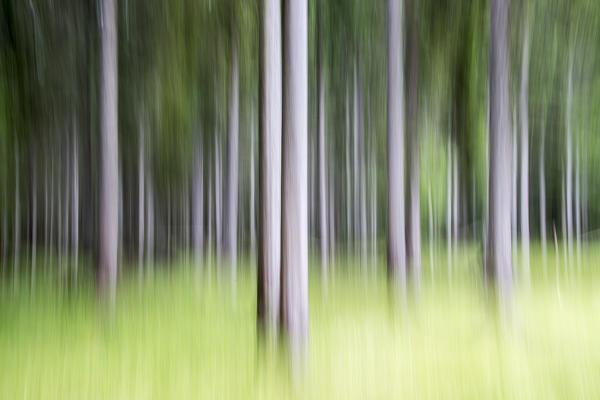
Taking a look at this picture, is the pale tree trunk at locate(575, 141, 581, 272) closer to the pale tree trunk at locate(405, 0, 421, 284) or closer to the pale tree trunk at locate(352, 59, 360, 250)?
the pale tree trunk at locate(405, 0, 421, 284)

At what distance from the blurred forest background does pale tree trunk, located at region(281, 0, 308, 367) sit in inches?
0.4

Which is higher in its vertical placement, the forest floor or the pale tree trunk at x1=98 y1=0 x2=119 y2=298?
the pale tree trunk at x1=98 y1=0 x2=119 y2=298

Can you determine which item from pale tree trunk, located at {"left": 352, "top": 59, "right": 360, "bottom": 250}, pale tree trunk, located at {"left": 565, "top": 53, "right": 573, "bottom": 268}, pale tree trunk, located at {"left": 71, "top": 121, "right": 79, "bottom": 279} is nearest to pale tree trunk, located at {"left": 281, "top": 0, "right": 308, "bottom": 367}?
pale tree trunk, located at {"left": 565, "top": 53, "right": 573, "bottom": 268}

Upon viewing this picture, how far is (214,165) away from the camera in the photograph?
26.2ft

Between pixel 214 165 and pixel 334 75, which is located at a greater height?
pixel 334 75

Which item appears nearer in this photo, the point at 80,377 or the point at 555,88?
the point at 80,377

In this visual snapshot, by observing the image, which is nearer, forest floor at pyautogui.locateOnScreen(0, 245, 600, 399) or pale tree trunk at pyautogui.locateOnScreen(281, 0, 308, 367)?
forest floor at pyautogui.locateOnScreen(0, 245, 600, 399)

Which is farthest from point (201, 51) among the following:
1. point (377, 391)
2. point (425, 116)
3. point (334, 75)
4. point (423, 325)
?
point (377, 391)

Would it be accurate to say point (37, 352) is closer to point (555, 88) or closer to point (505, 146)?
point (505, 146)

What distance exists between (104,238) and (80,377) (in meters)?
1.72

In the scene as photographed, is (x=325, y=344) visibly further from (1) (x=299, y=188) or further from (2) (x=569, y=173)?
(2) (x=569, y=173)

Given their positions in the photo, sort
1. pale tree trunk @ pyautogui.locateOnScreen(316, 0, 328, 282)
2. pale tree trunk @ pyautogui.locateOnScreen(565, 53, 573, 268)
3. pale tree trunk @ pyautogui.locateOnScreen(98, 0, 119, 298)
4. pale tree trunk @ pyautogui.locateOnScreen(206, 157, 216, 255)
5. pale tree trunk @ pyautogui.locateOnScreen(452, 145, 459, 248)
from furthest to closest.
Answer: pale tree trunk @ pyautogui.locateOnScreen(206, 157, 216, 255) → pale tree trunk @ pyautogui.locateOnScreen(452, 145, 459, 248) → pale tree trunk @ pyautogui.locateOnScreen(316, 0, 328, 282) → pale tree trunk @ pyautogui.locateOnScreen(565, 53, 573, 268) → pale tree trunk @ pyautogui.locateOnScreen(98, 0, 119, 298)

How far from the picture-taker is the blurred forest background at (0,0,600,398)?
248 centimetres

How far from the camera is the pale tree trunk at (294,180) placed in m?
2.46
